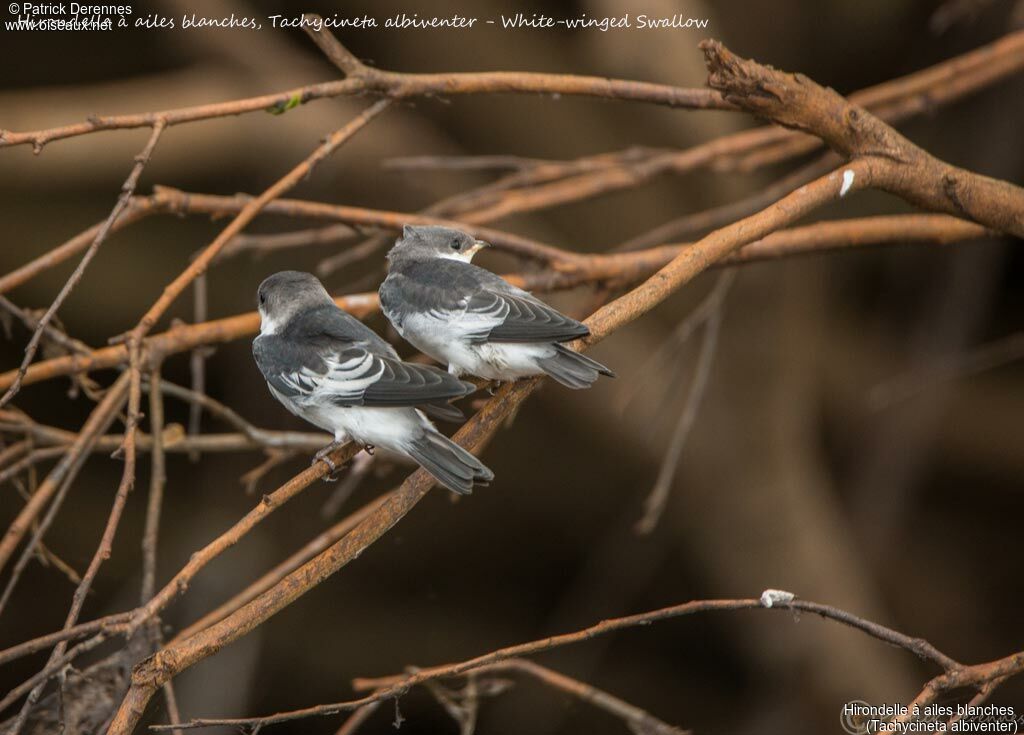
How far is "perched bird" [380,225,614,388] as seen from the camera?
218 centimetres

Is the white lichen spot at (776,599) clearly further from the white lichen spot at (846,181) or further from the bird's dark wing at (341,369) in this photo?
the white lichen spot at (846,181)

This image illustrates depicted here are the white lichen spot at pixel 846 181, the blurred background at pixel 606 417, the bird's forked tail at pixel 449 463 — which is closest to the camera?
the bird's forked tail at pixel 449 463

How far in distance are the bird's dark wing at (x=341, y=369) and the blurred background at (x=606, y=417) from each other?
100 inches

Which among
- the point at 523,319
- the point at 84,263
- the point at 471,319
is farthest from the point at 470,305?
the point at 84,263

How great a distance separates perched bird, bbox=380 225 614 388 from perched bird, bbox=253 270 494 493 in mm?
99

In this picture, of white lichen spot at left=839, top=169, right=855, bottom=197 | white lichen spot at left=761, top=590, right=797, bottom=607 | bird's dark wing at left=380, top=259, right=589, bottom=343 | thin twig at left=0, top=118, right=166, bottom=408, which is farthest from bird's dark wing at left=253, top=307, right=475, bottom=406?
white lichen spot at left=839, top=169, right=855, bottom=197

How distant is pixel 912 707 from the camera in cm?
168

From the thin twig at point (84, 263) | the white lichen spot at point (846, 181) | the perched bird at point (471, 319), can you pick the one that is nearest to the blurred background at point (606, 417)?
the perched bird at point (471, 319)

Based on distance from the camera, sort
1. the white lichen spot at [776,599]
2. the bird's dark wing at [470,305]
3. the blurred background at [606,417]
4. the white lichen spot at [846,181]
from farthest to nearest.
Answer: the blurred background at [606,417] → the white lichen spot at [846,181] → the bird's dark wing at [470,305] → the white lichen spot at [776,599]

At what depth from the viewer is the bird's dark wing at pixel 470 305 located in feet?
7.09

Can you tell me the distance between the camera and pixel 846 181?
240 cm

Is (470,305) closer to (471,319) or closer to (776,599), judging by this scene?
(471,319)

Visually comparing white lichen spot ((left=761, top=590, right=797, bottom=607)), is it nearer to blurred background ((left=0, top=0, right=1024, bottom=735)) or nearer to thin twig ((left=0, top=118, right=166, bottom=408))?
thin twig ((left=0, top=118, right=166, bottom=408))

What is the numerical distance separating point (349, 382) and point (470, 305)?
291mm
